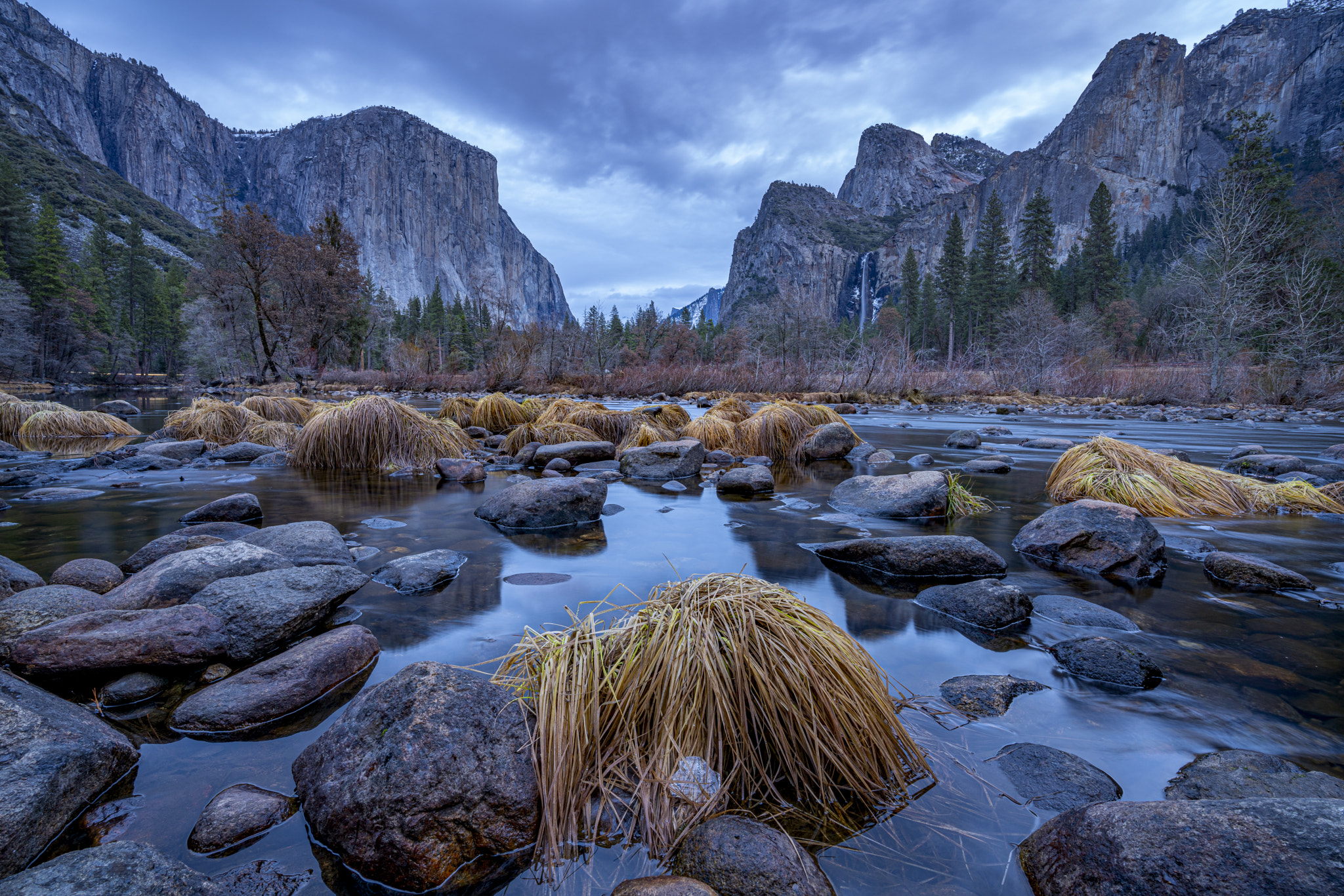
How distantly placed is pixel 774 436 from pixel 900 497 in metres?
4.37

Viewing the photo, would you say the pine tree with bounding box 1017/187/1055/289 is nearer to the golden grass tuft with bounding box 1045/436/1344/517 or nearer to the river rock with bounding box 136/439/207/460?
the golden grass tuft with bounding box 1045/436/1344/517

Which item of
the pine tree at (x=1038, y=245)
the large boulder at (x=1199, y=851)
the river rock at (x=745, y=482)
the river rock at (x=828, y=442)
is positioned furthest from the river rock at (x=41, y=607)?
the pine tree at (x=1038, y=245)

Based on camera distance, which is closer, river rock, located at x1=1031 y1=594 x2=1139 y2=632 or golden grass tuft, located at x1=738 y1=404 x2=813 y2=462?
river rock, located at x1=1031 y1=594 x2=1139 y2=632

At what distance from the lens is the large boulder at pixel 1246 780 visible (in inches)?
70.0

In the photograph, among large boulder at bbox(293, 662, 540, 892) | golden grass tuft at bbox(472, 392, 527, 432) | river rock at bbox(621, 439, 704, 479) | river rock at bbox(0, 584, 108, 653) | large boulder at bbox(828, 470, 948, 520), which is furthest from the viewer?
golden grass tuft at bbox(472, 392, 527, 432)

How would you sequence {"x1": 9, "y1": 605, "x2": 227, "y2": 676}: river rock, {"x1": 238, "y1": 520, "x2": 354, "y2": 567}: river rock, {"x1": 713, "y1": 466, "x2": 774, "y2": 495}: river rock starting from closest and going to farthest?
{"x1": 9, "y1": 605, "x2": 227, "y2": 676}: river rock < {"x1": 238, "y1": 520, "x2": 354, "y2": 567}: river rock < {"x1": 713, "y1": 466, "x2": 774, "y2": 495}: river rock

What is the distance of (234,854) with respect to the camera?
5.12ft

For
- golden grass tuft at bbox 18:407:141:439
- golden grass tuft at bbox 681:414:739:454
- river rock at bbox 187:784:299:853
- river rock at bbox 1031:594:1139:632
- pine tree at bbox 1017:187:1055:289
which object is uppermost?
pine tree at bbox 1017:187:1055:289

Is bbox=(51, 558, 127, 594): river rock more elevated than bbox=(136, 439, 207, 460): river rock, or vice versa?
bbox=(136, 439, 207, 460): river rock

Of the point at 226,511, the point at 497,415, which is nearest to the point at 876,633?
the point at 226,511

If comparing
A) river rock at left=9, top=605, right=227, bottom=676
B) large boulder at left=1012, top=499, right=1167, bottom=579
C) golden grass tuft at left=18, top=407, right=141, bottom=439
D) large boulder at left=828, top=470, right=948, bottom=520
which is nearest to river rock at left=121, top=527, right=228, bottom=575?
river rock at left=9, top=605, right=227, bottom=676

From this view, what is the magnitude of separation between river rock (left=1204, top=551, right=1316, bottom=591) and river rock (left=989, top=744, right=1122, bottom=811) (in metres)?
2.95

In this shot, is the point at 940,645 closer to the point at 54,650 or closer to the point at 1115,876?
the point at 1115,876

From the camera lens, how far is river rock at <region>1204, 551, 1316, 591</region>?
145 inches
